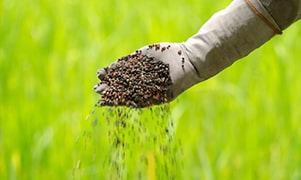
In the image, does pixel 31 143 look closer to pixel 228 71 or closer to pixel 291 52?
pixel 228 71

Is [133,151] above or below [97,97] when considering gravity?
below

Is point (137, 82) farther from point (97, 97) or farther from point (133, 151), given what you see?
point (97, 97)

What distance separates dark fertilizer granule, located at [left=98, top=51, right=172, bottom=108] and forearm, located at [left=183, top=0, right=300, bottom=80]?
9cm

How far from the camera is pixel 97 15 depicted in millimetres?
3697

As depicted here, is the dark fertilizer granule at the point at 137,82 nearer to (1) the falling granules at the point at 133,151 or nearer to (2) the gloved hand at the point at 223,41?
(2) the gloved hand at the point at 223,41

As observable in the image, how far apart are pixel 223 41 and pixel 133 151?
94cm

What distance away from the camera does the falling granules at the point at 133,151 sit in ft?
7.50

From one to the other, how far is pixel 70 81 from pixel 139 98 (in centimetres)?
126

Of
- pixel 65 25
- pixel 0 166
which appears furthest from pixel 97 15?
pixel 0 166

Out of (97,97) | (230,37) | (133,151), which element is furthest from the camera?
(97,97)

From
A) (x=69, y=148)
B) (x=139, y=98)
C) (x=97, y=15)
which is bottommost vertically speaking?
(x=139, y=98)

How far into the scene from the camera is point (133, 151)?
267 cm

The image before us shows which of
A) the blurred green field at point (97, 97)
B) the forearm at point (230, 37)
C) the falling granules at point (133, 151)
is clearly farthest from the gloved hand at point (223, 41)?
the blurred green field at point (97, 97)

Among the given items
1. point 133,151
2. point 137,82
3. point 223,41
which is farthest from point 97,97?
point 223,41
